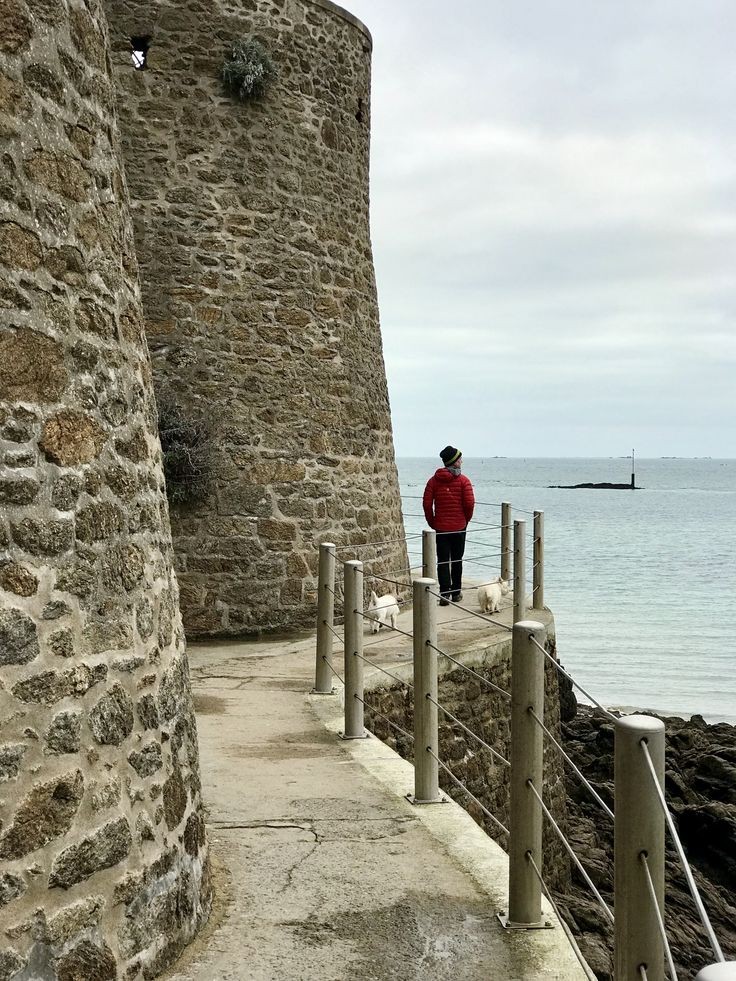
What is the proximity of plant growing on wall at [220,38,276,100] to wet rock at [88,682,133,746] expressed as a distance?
9563 mm

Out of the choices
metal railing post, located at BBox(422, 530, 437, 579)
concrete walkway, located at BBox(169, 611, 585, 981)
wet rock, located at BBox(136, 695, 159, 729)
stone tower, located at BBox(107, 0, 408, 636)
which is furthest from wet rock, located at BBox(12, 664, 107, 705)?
stone tower, located at BBox(107, 0, 408, 636)

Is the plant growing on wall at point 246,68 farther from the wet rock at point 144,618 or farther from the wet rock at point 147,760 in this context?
the wet rock at point 147,760

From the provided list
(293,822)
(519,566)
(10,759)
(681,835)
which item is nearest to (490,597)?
(519,566)

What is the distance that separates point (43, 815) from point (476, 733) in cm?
718

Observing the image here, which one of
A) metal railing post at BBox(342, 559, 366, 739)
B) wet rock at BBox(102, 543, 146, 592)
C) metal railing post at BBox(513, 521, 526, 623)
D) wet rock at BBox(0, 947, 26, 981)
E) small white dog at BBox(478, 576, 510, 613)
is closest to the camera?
wet rock at BBox(0, 947, 26, 981)

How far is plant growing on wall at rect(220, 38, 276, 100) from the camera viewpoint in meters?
12.3

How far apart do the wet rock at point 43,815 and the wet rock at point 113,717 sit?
17 centimetres

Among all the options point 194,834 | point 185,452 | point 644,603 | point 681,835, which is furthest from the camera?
point 644,603

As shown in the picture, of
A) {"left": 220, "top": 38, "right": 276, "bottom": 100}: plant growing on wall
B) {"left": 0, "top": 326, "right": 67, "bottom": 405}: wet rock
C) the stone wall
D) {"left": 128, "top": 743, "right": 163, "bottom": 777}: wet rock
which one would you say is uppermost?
{"left": 220, "top": 38, "right": 276, "bottom": 100}: plant growing on wall

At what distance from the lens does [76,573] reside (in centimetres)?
393

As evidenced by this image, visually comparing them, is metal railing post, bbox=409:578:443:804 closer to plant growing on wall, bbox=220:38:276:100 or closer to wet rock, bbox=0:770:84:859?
wet rock, bbox=0:770:84:859

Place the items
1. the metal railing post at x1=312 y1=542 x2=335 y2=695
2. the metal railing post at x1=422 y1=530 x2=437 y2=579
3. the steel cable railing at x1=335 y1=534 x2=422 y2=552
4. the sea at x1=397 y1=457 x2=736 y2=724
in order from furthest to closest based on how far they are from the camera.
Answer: the sea at x1=397 y1=457 x2=736 y2=724, the steel cable railing at x1=335 y1=534 x2=422 y2=552, the metal railing post at x1=422 y1=530 x2=437 y2=579, the metal railing post at x1=312 y1=542 x2=335 y2=695

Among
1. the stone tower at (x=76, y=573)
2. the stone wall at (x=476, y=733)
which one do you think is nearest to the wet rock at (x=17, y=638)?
the stone tower at (x=76, y=573)

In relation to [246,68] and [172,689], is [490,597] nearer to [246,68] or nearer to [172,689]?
[246,68]
